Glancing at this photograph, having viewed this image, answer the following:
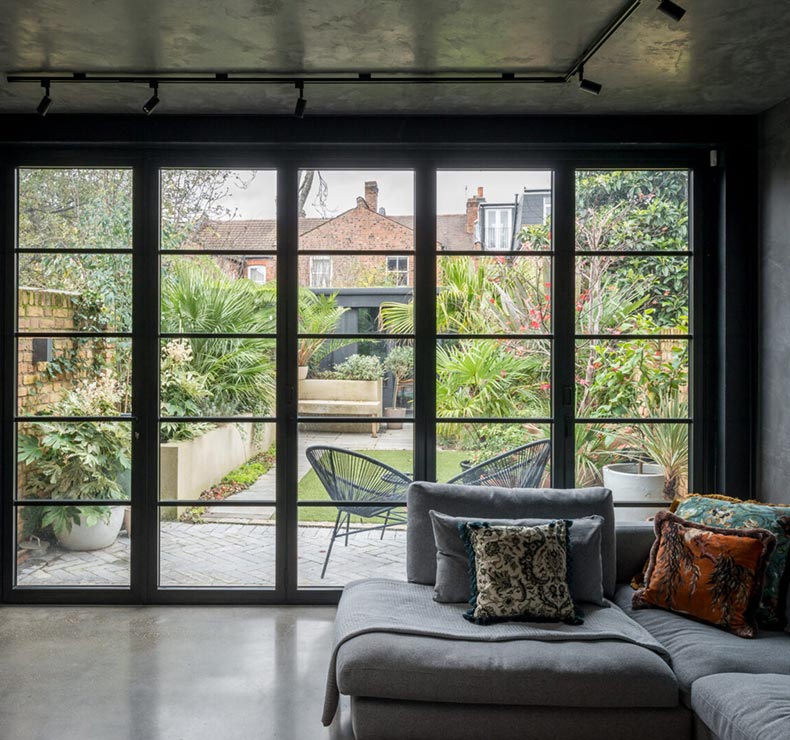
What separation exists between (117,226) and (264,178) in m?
0.93

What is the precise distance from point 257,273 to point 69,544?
78.7 inches

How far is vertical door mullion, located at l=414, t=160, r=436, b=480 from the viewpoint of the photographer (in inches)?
154

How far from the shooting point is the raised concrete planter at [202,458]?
12.9 ft

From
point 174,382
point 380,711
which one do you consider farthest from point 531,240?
point 380,711

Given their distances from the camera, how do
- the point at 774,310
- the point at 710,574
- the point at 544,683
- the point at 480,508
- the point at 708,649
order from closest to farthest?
the point at 544,683
the point at 708,649
the point at 710,574
the point at 480,508
the point at 774,310

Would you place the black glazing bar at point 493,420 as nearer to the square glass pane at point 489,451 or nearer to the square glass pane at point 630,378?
the square glass pane at point 489,451

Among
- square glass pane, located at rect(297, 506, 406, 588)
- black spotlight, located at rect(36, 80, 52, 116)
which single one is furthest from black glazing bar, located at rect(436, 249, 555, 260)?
black spotlight, located at rect(36, 80, 52, 116)

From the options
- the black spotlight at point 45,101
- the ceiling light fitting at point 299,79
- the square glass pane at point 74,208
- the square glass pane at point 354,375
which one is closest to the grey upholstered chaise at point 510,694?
the square glass pane at point 354,375

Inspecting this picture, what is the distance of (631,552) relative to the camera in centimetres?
324

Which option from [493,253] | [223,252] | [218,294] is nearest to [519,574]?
[493,253]

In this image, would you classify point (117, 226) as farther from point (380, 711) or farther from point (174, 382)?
point (380, 711)

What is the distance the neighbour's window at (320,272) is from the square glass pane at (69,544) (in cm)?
178

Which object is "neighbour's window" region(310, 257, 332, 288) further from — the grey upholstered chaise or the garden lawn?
the grey upholstered chaise

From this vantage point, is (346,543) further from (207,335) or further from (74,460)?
(74,460)
